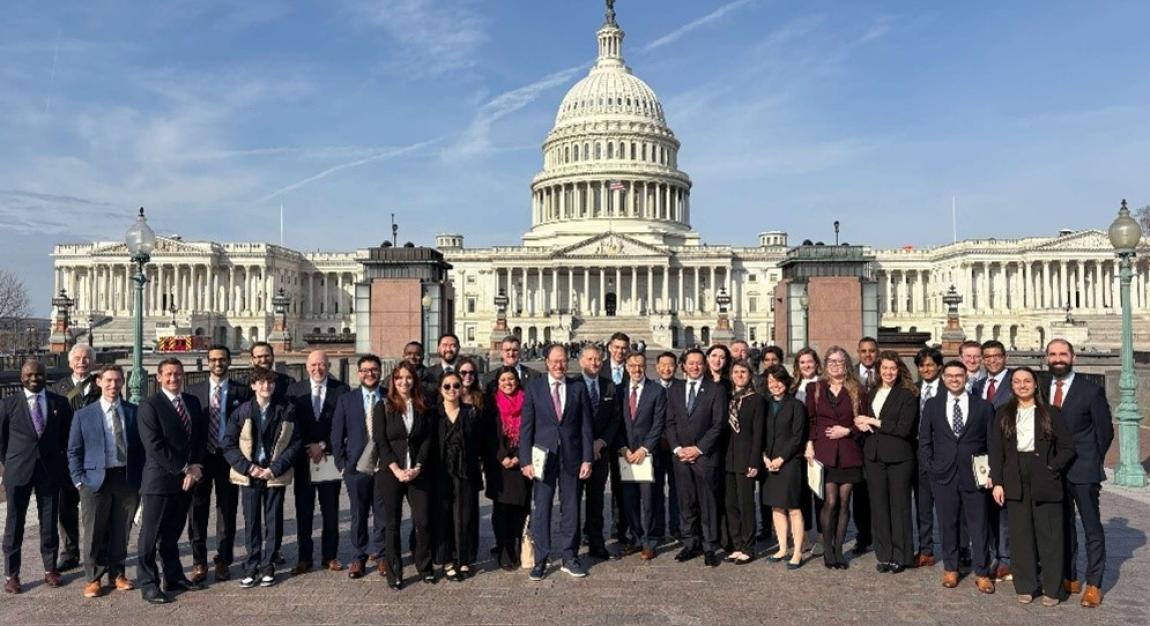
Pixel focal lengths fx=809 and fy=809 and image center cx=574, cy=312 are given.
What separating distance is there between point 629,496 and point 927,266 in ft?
343

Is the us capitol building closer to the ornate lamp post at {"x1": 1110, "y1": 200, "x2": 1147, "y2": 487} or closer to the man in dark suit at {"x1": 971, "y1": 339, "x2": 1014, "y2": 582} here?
the ornate lamp post at {"x1": 1110, "y1": 200, "x2": 1147, "y2": 487}

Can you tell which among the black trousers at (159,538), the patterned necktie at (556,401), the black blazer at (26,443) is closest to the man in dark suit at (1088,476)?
the patterned necktie at (556,401)

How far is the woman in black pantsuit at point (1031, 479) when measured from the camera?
7.59 m

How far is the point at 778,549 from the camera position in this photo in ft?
30.8

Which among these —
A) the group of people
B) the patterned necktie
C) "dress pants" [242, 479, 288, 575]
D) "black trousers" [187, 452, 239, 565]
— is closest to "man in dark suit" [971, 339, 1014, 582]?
the group of people

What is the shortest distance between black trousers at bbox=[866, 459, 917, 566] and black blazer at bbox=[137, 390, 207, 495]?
23.3 ft

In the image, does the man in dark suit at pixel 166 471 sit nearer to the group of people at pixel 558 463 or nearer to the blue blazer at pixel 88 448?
the group of people at pixel 558 463

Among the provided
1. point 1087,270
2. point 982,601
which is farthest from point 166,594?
point 1087,270

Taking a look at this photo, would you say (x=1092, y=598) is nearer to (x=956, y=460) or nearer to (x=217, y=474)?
(x=956, y=460)

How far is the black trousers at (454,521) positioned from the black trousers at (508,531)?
0.34 meters

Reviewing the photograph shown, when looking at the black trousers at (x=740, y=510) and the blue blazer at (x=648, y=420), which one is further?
the blue blazer at (x=648, y=420)

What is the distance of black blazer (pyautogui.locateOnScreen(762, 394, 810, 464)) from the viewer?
871 centimetres

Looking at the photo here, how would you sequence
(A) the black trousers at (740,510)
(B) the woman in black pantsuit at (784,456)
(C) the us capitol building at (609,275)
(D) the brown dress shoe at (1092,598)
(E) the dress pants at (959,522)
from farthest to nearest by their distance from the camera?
(C) the us capitol building at (609,275)
(A) the black trousers at (740,510)
(B) the woman in black pantsuit at (784,456)
(E) the dress pants at (959,522)
(D) the brown dress shoe at (1092,598)

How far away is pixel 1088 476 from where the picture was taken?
7.69 metres
